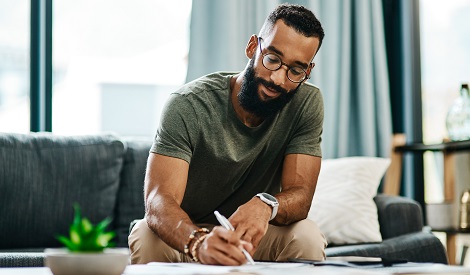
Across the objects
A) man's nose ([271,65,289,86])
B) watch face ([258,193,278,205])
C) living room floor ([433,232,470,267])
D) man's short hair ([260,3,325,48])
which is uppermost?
man's short hair ([260,3,325,48])

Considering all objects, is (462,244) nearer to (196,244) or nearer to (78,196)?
(78,196)

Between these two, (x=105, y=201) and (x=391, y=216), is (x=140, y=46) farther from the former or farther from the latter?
(x=391, y=216)

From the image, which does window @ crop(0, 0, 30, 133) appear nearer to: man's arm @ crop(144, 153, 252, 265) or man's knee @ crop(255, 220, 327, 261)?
man's arm @ crop(144, 153, 252, 265)

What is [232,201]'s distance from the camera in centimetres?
204

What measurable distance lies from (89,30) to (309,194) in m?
1.76

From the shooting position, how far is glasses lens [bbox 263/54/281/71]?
1925 mm

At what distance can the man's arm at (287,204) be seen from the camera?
1.64 m

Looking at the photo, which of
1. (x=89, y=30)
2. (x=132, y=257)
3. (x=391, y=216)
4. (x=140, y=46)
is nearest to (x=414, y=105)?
(x=391, y=216)

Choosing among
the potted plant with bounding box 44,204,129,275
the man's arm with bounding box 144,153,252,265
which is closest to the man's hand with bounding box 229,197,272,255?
the man's arm with bounding box 144,153,252,265

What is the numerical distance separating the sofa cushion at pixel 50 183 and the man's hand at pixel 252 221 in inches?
45.8

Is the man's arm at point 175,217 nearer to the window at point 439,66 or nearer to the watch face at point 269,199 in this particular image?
the watch face at point 269,199

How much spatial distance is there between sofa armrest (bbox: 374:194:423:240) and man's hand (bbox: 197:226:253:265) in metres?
1.32

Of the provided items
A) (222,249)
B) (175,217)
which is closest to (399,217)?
(175,217)

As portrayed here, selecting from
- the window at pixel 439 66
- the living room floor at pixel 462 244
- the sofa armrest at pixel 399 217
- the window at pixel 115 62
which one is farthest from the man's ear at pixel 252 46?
the window at pixel 439 66
